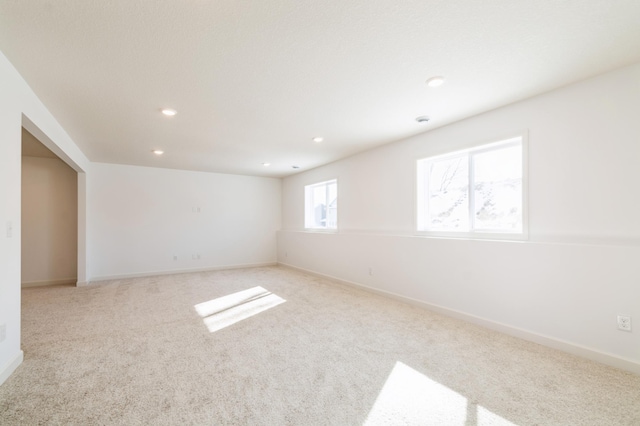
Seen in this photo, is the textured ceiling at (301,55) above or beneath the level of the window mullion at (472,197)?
above

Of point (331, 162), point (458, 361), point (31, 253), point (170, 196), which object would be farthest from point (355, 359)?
point (31, 253)

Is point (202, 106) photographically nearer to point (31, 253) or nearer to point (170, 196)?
point (170, 196)

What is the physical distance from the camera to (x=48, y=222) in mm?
5430

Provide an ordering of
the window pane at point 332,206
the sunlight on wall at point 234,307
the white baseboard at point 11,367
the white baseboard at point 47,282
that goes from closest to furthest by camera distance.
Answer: the white baseboard at point 11,367 < the sunlight on wall at point 234,307 < the white baseboard at point 47,282 < the window pane at point 332,206

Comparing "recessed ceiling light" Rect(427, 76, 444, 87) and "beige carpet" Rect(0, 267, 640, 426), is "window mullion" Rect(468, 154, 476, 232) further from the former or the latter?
"recessed ceiling light" Rect(427, 76, 444, 87)

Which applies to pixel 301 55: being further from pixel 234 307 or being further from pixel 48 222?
pixel 48 222

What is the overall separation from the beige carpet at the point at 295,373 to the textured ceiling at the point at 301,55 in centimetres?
243

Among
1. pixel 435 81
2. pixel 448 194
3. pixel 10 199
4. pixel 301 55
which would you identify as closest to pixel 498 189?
pixel 448 194

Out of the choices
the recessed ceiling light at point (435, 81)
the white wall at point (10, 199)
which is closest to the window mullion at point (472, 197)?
the recessed ceiling light at point (435, 81)

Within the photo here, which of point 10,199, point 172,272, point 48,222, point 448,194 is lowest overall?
point 172,272

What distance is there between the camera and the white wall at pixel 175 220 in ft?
19.0

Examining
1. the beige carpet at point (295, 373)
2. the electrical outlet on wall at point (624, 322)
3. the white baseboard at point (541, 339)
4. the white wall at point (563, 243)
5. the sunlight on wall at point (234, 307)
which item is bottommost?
the sunlight on wall at point (234, 307)

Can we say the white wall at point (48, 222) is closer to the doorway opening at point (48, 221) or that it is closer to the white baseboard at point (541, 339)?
the doorway opening at point (48, 221)

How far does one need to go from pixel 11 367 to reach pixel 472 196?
184 inches
